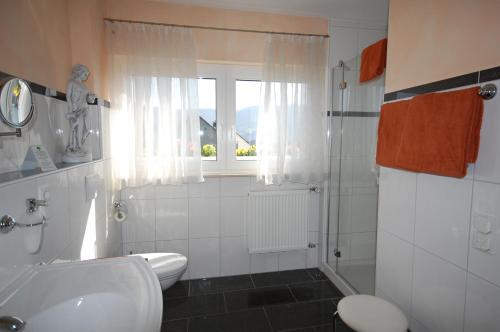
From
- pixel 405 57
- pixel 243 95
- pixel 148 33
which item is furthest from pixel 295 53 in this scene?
pixel 148 33

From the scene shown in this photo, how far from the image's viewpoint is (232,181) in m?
2.48

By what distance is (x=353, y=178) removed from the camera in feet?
7.88

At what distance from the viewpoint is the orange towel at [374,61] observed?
1785 millimetres

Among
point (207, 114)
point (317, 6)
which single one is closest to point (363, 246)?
point (207, 114)

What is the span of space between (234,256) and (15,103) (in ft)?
6.45

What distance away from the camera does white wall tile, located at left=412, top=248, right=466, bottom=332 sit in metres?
1.23

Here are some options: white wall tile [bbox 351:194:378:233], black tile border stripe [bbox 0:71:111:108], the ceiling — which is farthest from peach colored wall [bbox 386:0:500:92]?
black tile border stripe [bbox 0:71:111:108]

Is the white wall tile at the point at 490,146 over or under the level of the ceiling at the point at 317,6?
under

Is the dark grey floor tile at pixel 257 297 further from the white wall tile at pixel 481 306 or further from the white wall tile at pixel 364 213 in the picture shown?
the white wall tile at pixel 481 306

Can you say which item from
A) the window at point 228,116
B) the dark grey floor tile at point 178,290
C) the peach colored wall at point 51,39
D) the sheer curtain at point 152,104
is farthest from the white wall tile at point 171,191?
the peach colored wall at point 51,39

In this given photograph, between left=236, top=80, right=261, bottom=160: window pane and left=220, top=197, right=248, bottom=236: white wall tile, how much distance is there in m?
0.39

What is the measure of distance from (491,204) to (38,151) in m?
1.85

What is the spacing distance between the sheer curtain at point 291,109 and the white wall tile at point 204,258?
2.44 ft

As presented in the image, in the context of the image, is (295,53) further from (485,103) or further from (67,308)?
(67,308)
